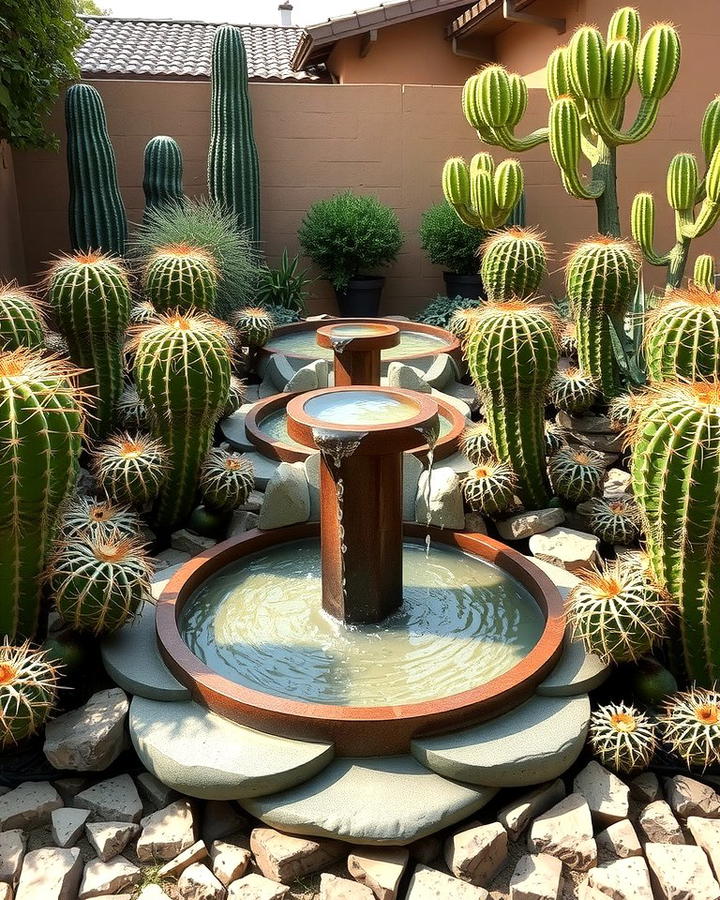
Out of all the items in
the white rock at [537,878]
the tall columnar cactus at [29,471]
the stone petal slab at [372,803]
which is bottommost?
the white rock at [537,878]

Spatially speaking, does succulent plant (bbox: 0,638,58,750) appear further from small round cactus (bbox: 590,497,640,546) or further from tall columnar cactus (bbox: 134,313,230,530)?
small round cactus (bbox: 590,497,640,546)

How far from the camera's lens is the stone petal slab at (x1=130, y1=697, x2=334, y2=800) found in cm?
282

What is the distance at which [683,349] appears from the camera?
167 inches

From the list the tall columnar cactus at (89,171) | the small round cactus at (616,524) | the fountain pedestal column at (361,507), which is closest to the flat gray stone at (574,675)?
the fountain pedestal column at (361,507)

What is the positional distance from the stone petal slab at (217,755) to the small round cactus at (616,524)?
2.39 metres

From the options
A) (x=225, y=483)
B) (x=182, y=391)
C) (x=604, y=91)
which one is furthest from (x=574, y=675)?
(x=604, y=91)

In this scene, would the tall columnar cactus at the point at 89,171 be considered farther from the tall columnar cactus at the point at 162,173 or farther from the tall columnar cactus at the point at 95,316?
the tall columnar cactus at the point at 95,316

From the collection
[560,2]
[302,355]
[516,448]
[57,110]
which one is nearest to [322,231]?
[302,355]

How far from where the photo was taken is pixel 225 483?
4734mm

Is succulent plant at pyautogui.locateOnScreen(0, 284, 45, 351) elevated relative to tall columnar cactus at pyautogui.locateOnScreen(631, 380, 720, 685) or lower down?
elevated

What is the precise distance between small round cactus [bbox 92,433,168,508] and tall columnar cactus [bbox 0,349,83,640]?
3.37 ft

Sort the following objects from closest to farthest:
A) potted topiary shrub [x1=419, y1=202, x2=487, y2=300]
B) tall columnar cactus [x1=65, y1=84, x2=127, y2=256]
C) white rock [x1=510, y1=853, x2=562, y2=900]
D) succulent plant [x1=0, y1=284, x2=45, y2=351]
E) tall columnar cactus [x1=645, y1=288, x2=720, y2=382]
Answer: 1. white rock [x1=510, y1=853, x2=562, y2=900]
2. tall columnar cactus [x1=645, y1=288, x2=720, y2=382]
3. succulent plant [x1=0, y1=284, x2=45, y2=351]
4. tall columnar cactus [x1=65, y1=84, x2=127, y2=256]
5. potted topiary shrub [x1=419, y1=202, x2=487, y2=300]

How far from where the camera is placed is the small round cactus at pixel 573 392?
19.3 ft

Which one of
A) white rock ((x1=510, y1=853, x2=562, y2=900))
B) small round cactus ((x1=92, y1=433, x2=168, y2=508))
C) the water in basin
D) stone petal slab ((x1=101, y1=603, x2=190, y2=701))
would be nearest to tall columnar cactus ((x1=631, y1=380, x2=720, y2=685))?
the water in basin
